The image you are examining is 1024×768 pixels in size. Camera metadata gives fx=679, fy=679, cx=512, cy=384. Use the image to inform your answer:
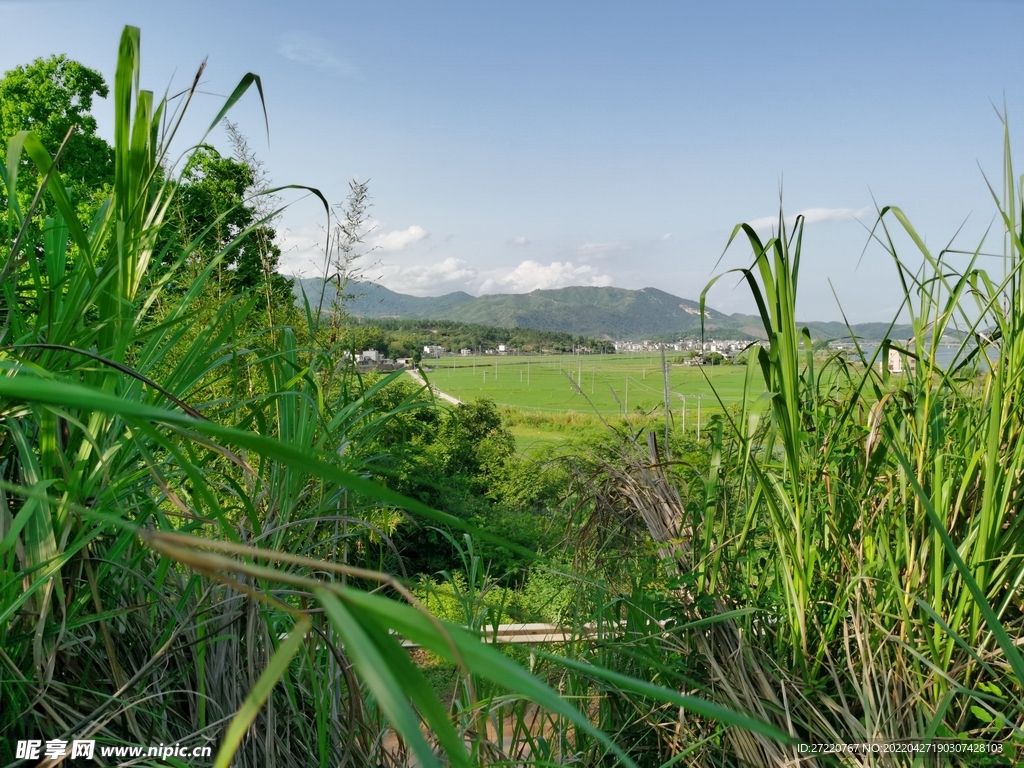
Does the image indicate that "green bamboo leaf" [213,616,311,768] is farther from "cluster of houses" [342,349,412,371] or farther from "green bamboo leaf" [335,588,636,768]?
"cluster of houses" [342,349,412,371]

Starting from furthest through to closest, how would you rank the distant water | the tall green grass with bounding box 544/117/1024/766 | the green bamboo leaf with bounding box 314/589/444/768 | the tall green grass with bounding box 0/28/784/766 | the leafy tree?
the leafy tree
the distant water
the tall green grass with bounding box 544/117/1024/766
the tall green grass with bounding box 0/28/784/766
the green bamboo leaf with bounding box 314/589/444/768

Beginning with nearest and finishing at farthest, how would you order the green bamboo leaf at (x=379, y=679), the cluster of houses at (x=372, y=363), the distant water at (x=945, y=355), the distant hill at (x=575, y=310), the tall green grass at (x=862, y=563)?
the green bamboo leaf at (x=379, y=679) → the tall green grass at (x=862, y=563) → the distant water at (x=945, y=355) → the cluster of houses at (x=372, y=363) → the distant hill at (x=575, y=310)

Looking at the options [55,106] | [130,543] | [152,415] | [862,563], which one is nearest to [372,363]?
[130,543]

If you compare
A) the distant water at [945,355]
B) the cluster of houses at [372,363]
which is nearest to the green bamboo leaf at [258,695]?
the cluster of houses at [372,363]

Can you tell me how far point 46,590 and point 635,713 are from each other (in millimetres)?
792

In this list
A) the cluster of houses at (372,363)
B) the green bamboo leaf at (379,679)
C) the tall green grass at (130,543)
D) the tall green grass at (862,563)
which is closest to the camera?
the green bamboo leaf at (379,679)

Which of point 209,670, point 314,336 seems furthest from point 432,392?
point 209,670

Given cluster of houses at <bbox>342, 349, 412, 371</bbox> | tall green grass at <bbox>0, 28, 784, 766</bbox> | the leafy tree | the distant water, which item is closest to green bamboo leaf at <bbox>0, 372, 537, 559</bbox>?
tall green grass at <bbox>0, 28, 784, 766</bbox>

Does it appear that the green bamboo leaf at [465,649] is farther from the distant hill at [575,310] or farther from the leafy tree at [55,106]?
the distant hill at [575,310]

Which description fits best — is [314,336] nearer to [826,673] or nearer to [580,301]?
[826,673]

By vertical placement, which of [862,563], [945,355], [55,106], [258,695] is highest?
[55,106]

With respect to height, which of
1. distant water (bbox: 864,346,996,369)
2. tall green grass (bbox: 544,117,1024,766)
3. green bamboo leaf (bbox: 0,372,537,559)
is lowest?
tall green grass (bbox: 544,117,1024,766)

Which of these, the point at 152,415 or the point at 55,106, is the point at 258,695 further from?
the point at 55,106

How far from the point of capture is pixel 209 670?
805 mm
